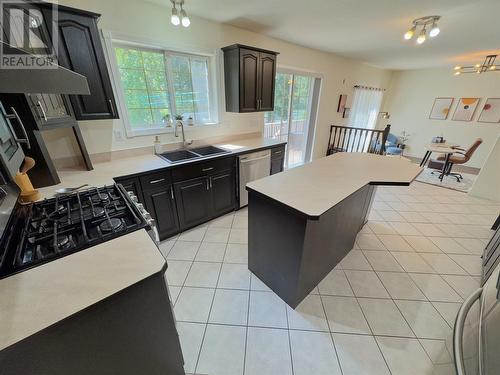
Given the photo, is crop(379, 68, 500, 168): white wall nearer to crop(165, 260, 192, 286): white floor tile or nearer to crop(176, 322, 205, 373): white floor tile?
crop(165, 260, 192, 286): white floor tile

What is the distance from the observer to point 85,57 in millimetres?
1676

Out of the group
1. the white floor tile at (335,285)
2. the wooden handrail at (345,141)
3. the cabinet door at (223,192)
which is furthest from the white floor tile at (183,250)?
the wooden handrail at (345,141)

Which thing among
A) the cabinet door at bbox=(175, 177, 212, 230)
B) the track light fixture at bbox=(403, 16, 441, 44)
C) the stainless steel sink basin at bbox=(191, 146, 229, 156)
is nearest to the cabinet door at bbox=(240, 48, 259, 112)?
the stainless steel sink basin at bbox=(191, 146, 229, 156)

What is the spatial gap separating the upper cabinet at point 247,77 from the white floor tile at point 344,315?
8.34 ft

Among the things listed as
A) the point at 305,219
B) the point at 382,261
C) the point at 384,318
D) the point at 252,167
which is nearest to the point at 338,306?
the point at 384,318

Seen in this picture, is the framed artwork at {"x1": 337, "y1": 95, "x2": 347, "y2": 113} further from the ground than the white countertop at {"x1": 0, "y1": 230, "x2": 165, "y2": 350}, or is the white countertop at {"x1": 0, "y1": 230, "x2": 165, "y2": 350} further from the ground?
the framed artwork at {"x1": 337, "y1": 95, "x2": 347, "y2": 113}

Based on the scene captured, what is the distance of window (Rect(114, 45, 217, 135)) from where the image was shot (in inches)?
87.5

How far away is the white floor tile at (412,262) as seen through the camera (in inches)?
79.2

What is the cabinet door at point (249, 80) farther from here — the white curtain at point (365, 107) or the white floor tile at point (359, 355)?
the white curtain at point (365, 107)

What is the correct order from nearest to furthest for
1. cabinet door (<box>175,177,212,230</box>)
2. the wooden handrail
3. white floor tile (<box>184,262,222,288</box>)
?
white floor tile (<box>184,262,222,288</box>) → cabinet door (<box>175,177,212,230</box>) → the wooden handrail

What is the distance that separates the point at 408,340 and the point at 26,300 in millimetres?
2163

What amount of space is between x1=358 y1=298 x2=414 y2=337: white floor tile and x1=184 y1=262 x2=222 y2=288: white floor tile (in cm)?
130

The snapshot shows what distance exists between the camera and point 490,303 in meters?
0.81

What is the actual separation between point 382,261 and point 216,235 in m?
1.87
